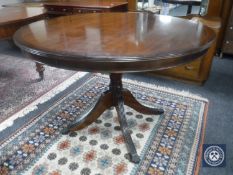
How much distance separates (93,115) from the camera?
1.50 m

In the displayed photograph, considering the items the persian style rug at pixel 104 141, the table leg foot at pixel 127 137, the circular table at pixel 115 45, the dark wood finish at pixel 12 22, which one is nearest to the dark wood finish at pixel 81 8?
the dark wood finish at pixel 12 22

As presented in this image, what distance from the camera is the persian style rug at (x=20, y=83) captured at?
1.82m

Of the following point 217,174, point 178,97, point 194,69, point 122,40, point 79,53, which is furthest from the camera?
point 194,69

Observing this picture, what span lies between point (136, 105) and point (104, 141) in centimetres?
36

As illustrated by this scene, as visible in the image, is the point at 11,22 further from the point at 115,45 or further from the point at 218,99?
the point at 218,99

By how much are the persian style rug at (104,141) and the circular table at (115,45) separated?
92 mm

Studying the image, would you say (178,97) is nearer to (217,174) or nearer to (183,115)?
(183,115)

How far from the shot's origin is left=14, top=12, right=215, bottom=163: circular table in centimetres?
82

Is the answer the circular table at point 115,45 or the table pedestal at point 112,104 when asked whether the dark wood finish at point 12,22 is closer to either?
the circular table at point 115,45

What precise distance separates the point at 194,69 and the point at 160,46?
1280 mm

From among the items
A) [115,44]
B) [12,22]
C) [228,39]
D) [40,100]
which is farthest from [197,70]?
[12,22]

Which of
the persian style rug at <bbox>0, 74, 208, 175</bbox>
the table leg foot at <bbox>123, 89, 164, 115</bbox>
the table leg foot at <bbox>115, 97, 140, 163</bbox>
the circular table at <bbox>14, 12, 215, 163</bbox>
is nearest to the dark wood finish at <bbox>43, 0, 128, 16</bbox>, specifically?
the circular table at <bbox>14, 12, 215, 163</bbox>

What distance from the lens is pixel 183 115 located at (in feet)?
5.47

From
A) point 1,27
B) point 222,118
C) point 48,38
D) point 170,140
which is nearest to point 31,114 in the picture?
point 1,27
